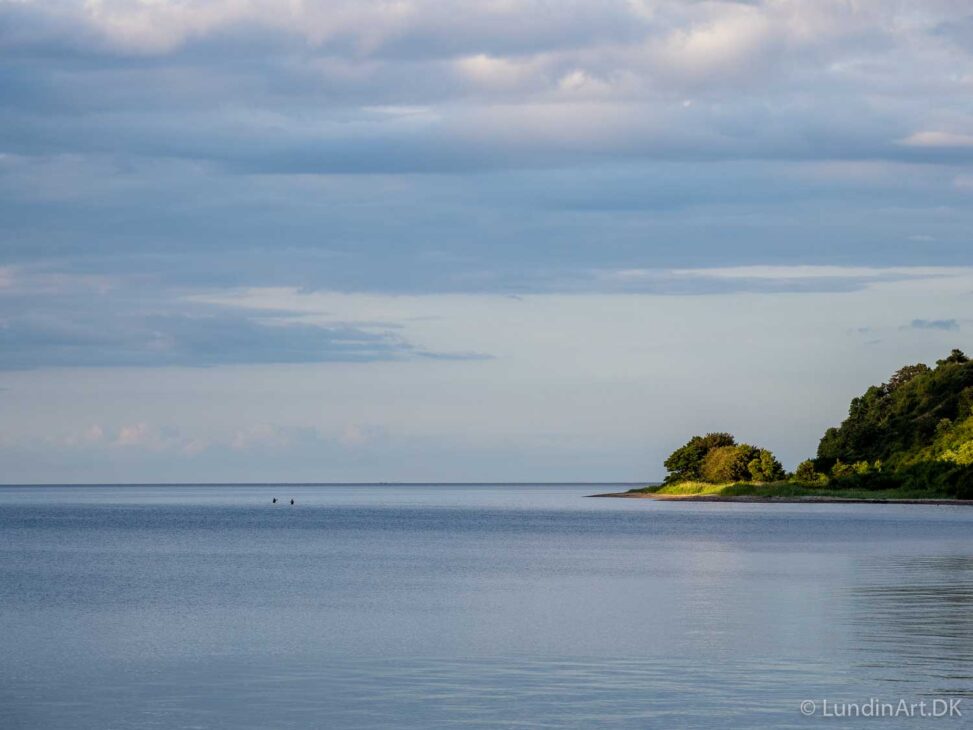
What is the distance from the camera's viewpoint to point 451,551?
319ft

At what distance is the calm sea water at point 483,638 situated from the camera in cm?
2997

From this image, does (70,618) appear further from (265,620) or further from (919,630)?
(919,630)

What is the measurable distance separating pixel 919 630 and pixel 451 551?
58865 millimetres

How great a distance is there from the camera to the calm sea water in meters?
30.0

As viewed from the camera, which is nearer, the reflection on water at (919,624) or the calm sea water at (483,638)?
the calm sea water at (483,638)

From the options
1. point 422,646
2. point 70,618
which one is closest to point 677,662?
point 422,646

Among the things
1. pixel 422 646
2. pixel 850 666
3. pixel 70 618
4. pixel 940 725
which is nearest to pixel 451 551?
pixel 70 618

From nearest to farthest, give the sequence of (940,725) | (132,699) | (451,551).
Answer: (940,725) < (132,699) < (451,551)

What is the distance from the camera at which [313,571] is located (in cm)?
7625

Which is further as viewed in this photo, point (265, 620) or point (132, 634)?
point (265, 620)

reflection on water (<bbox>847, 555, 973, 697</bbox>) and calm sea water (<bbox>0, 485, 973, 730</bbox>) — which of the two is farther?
reflection on water (<bbox>847, 555, 973, 697</bbox>)

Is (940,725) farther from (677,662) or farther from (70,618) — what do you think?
(70,618)

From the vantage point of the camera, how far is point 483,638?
4234 cm

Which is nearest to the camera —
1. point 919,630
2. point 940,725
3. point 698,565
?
point 940,725
